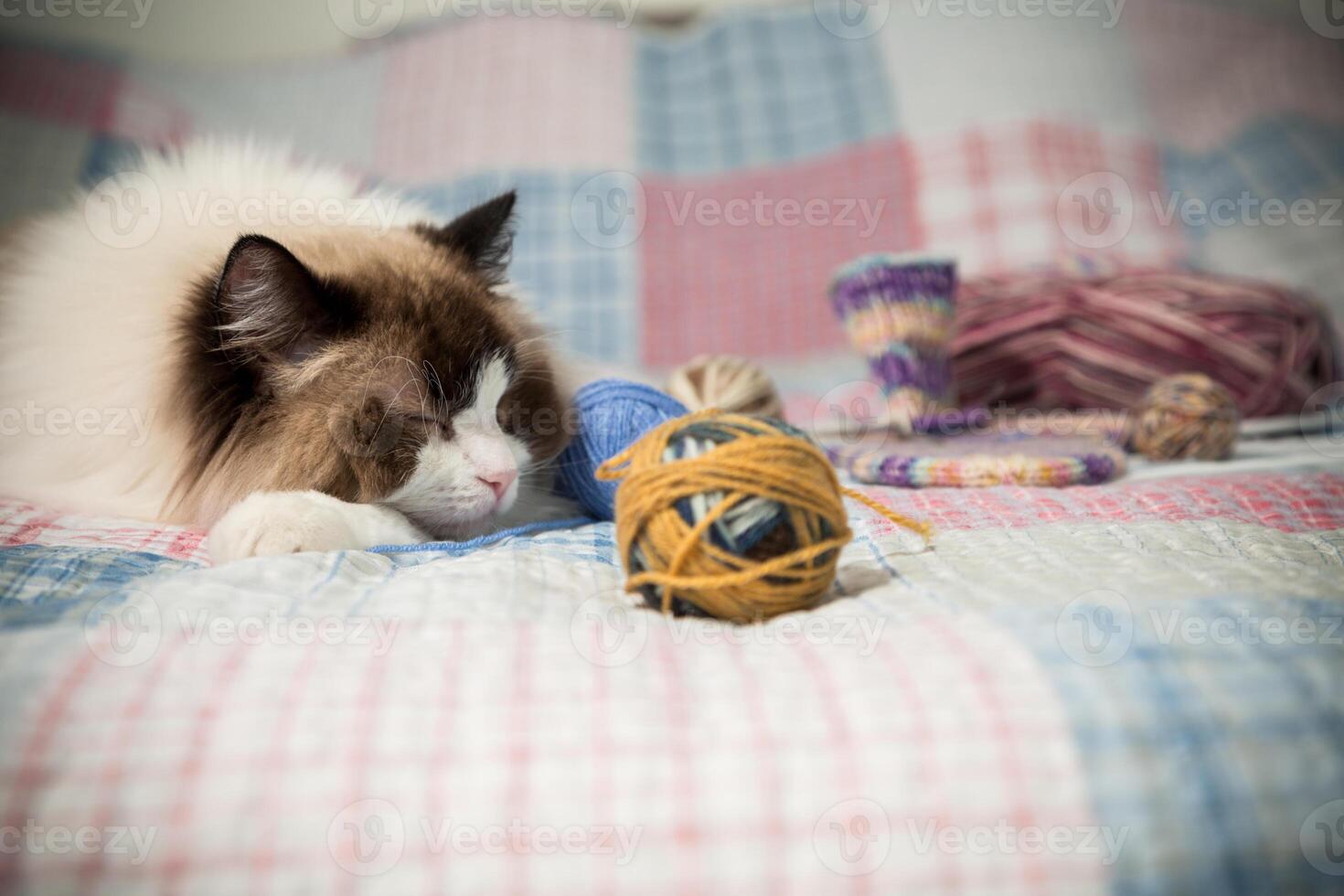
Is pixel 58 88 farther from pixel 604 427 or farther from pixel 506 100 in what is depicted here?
pixel 604 427

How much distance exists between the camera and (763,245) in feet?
7.11

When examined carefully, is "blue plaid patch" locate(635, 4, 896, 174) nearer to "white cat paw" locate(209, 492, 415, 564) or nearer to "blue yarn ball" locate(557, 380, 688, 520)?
"blue yarn ball" locate(557, 380, 688, 520)

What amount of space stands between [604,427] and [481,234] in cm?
32

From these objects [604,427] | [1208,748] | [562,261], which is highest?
[562,261]

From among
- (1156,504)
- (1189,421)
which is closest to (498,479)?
(1156,504)

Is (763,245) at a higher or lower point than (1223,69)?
lower

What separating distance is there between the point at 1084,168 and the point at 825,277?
0.71m

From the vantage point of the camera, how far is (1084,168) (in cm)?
210

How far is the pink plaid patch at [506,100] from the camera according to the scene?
2174 mm

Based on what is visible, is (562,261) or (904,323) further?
(562,261)

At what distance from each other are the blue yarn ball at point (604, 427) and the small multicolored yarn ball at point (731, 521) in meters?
0.32

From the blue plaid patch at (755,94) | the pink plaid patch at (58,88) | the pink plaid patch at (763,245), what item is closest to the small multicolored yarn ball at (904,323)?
the pink plaid patch at (763,245)

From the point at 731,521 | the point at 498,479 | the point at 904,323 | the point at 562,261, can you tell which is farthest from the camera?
the point at 562,261

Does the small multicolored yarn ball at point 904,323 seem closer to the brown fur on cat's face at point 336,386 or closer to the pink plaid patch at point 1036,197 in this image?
the pink plaid patch at point 1036,197
